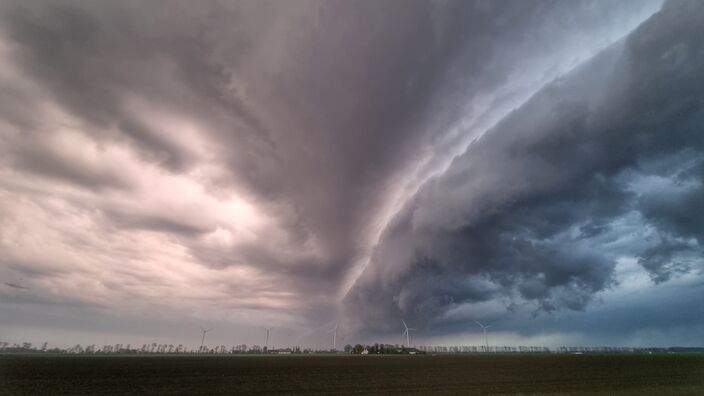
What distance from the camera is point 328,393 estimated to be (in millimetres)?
40562

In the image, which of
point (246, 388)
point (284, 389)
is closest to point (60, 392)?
point (246, 388)

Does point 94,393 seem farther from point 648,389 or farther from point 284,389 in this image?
point 648,389

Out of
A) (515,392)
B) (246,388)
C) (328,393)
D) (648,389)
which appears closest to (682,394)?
(648,389)

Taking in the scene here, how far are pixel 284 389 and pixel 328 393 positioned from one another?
273 inches

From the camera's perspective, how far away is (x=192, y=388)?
45188 millimetres

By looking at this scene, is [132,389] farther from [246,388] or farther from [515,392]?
[515,392]

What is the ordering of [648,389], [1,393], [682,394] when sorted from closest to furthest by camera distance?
[682,394] < [1,393] < [648,389]

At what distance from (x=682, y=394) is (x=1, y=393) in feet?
242

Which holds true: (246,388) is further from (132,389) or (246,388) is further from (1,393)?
(1,393)

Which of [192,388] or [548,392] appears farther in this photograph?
[192,388]

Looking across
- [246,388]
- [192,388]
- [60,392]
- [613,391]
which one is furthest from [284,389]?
[613,391]

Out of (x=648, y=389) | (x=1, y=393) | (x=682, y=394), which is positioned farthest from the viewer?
(x=648, y=389)

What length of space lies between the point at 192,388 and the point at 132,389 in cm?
669

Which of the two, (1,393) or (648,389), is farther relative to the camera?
(648,389)
